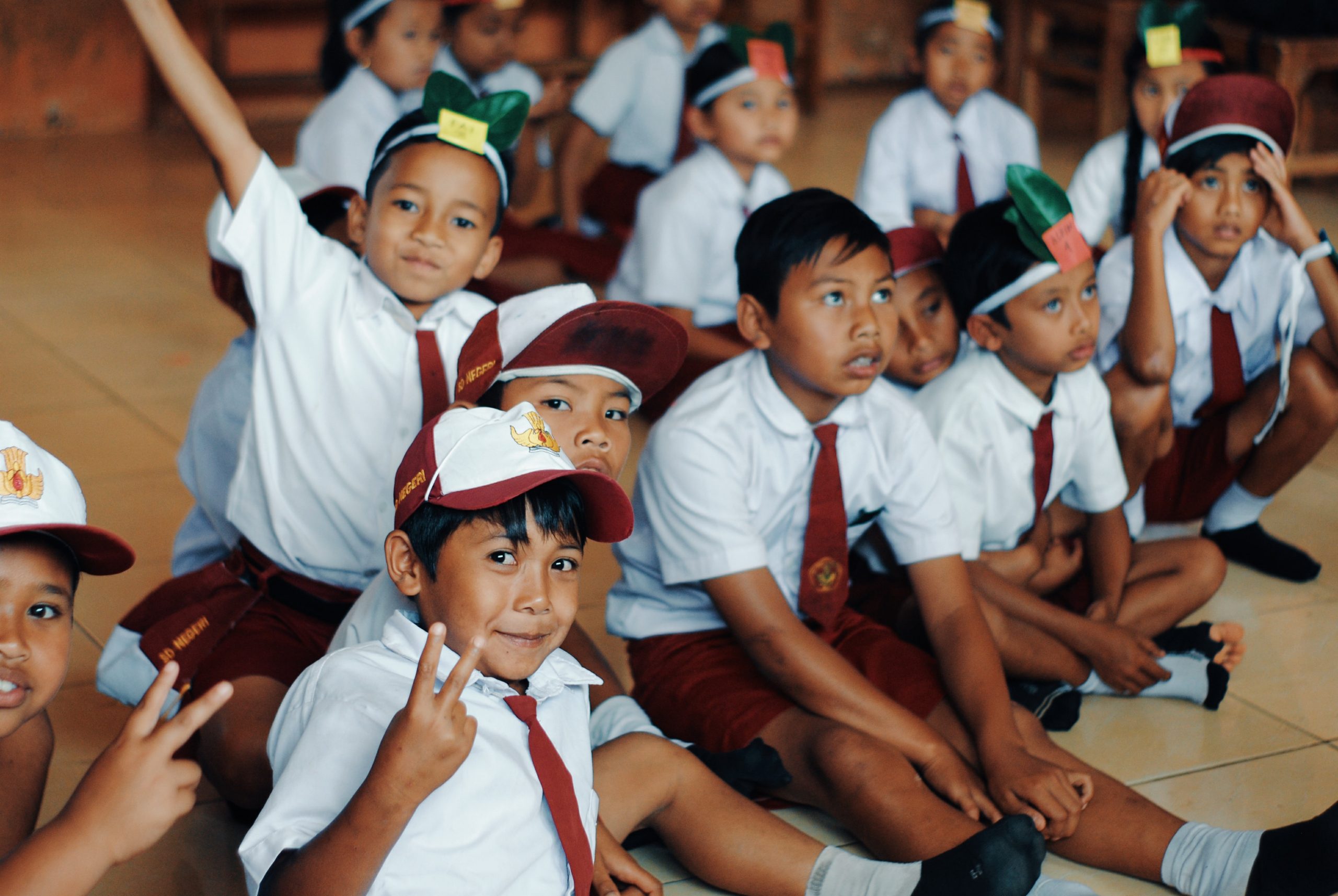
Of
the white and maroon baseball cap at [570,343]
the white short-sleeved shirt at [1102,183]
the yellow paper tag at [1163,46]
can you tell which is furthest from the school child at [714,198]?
the white and maroon baseball cap at [570,343]

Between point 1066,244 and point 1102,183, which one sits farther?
point 1102,183

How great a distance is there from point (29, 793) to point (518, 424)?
1.87 ft

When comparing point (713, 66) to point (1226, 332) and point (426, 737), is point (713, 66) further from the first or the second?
point (426, 737)

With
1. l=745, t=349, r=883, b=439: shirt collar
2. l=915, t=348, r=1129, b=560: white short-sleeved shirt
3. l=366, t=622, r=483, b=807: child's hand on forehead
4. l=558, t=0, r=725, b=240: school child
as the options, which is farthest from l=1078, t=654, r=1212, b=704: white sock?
l=558, t=0, r=725, b=240: school child

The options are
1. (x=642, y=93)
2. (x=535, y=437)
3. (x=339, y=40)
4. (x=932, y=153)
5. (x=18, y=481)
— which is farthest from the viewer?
(x=642, y=93)

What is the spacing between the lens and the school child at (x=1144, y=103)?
9.71ft

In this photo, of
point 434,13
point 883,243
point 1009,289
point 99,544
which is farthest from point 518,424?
point 434,13

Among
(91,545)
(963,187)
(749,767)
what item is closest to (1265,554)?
(749,767)

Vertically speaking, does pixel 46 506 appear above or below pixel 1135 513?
above

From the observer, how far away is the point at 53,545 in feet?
3.95

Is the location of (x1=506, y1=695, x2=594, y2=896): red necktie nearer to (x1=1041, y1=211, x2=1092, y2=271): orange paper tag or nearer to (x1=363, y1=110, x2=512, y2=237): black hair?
(x1=363, y1=110, x2=512, y2=237): black hair

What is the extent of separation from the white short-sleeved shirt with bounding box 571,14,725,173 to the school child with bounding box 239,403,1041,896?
8.87 feet

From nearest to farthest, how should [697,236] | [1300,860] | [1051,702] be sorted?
[1300,860] → [1051,702] → [697,236]

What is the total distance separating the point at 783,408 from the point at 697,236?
1240mm
